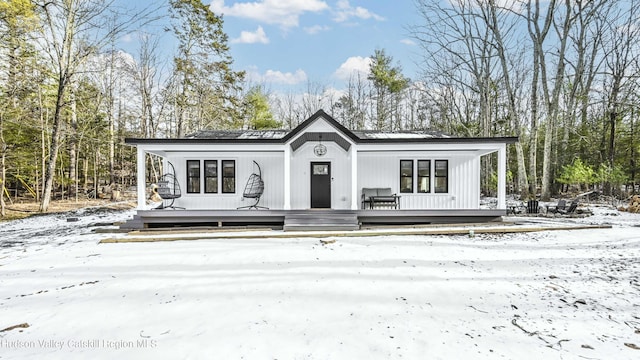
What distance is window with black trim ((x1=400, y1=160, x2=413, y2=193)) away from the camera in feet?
32.8

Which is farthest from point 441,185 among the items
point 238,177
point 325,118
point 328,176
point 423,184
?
point 238,177

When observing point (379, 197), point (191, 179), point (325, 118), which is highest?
point (325, 118)

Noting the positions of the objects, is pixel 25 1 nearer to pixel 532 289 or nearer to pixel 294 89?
pixel 532 289

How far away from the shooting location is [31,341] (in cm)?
297

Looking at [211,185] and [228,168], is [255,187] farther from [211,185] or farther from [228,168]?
[211,185]

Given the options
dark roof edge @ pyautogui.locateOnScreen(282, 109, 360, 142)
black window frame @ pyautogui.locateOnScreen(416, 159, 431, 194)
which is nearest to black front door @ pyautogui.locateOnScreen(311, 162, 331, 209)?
dark roof edge @ pyautogui.locateOnScreen(282, 109, 360, 142)

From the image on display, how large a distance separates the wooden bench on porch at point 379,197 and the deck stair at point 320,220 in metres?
1.07

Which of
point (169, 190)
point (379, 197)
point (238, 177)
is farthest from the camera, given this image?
point (238, 177)

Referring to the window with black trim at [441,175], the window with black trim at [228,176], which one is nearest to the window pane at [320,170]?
the window with black trim at [228,176]

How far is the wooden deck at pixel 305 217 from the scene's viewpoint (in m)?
8.66

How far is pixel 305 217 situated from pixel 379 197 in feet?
8.64

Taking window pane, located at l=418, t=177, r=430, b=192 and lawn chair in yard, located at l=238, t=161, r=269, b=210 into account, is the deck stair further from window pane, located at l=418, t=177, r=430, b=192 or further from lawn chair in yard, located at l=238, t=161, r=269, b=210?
window pane, located at l=418, t=177, r=430, b=192

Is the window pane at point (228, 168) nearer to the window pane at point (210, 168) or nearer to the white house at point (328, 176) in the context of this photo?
the white house at point (328, 176)

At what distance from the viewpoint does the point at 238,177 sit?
9984 mm
